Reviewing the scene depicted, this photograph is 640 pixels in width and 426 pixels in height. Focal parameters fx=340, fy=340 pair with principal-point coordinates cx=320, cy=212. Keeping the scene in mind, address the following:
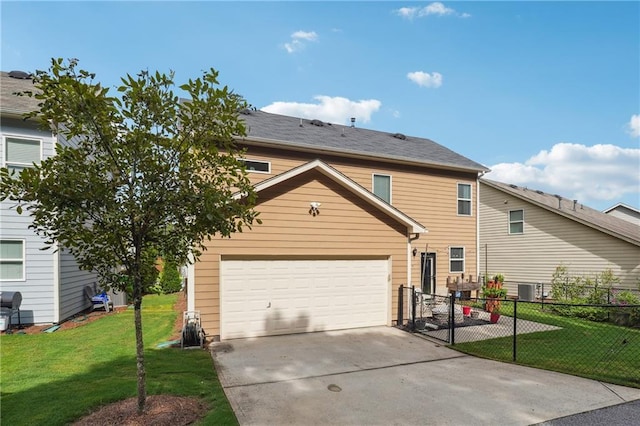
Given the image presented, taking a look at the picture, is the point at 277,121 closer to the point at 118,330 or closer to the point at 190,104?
the point at 118,330

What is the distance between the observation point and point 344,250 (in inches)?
376

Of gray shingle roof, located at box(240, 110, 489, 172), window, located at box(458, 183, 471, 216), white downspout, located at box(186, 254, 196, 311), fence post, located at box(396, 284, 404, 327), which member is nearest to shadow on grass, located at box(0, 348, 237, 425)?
white downspout, located at box(186, 254, 196, 311)

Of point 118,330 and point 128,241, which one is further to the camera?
point 118,330

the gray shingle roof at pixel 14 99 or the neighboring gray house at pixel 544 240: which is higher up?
the gray shingle roof at pixel 14 99

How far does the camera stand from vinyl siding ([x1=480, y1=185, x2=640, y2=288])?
45.2 feet

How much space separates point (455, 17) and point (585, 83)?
5885 mm

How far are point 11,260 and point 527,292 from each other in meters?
18.9

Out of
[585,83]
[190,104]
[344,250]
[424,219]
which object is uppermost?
[585,83]

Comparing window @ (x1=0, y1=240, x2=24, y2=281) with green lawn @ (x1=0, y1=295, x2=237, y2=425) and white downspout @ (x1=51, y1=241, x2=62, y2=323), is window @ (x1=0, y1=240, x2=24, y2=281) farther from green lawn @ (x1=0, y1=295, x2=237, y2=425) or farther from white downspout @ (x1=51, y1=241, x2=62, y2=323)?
green lawn @ (x1=0, y1=295, x2=237, y2=425)

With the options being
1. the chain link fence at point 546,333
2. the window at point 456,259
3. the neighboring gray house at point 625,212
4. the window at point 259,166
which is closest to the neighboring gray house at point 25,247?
the window at point 259,166

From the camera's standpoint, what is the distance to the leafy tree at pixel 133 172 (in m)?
3.59

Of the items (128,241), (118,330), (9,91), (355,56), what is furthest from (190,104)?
(9,91)

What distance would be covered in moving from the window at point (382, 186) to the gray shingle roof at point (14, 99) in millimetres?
10995

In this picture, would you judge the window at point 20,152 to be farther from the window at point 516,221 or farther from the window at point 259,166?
the window at point 516,221
